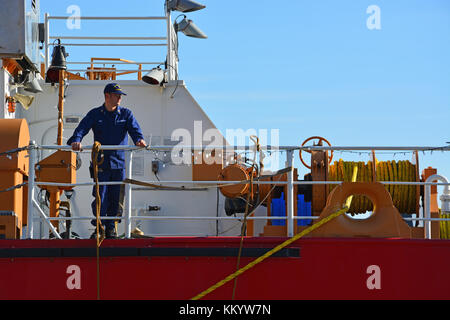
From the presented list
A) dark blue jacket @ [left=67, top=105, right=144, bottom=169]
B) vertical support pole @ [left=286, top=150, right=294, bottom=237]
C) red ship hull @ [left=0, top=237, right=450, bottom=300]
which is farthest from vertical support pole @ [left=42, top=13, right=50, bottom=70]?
vertical support pole @ [left=286, top=150, right=294, bottom=237]

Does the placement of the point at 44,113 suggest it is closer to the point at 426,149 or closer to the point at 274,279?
the point at 274,279

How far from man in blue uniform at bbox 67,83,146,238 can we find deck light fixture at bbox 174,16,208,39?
135 inches

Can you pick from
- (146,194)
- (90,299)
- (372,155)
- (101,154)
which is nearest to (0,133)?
(101,154)

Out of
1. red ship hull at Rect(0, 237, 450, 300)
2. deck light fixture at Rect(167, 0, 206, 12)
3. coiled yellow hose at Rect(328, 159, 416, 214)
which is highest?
deck light fixture at Rect(167, 0, 206, 12)

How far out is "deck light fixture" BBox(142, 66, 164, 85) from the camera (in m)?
9.10

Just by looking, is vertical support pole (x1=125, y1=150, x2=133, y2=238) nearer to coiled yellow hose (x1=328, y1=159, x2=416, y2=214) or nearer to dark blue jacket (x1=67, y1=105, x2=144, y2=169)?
dark blue jacket (x1=67, y1=105, x2=144, y2=169)

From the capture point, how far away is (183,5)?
988 cm

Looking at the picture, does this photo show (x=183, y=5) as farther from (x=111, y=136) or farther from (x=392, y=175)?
(x=392, y=175)

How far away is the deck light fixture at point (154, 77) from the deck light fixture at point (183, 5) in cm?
115

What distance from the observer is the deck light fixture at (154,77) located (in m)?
9.10

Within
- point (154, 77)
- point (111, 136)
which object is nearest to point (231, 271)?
point (111, 136)

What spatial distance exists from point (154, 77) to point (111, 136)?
2.33m

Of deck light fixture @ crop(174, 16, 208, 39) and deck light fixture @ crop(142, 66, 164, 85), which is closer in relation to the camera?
deck light fixture @ crop(142, 66, 164, 85)

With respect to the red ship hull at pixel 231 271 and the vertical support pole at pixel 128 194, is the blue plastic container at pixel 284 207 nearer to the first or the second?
the red ship hull at pixel 231 271
